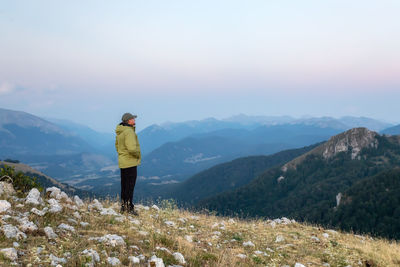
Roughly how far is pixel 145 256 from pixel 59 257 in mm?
1816

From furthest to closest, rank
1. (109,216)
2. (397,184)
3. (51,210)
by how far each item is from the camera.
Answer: (397,184) < (109,216) < (51,210)

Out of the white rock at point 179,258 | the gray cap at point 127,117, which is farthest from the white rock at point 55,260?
the gray cap at point 127,117

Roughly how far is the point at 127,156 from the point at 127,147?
0.52 metres

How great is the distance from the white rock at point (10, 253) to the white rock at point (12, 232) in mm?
877

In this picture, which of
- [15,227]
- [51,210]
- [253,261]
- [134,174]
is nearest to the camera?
[15,227]

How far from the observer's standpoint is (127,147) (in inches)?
388

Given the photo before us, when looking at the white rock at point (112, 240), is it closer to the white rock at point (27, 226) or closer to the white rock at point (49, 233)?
the white rock at point (49, 233)

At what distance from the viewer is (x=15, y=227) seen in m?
6.09

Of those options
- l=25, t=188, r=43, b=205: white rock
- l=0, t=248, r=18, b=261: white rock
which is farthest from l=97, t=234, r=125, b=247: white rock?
l=25, t=188, r=43, b=205: white rock

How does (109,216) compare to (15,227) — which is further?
(109,216)

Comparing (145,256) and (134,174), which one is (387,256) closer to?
(145,256)

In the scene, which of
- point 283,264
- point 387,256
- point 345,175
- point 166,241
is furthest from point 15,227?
point 345,175

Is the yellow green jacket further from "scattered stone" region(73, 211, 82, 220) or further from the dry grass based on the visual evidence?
"scattered stone" region(73, 211, 82, 220)

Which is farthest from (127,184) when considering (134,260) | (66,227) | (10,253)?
(10,253)
